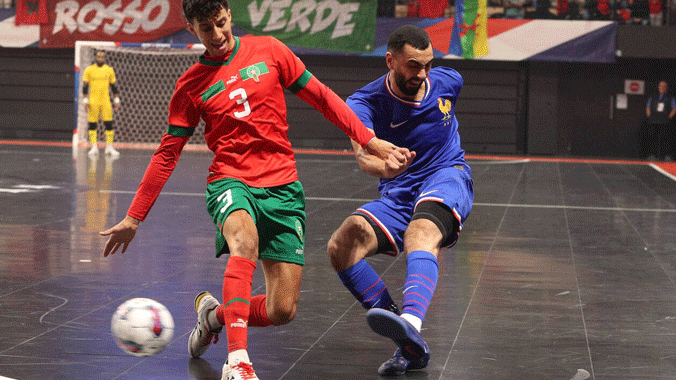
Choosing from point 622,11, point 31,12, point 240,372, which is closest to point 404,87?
point 240,372

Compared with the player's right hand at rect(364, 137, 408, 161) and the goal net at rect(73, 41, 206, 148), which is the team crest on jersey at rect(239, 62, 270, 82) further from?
the goal net at rect(73, 41, 206, 148)

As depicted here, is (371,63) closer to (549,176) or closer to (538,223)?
(549,176)

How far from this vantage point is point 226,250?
4.46 metres

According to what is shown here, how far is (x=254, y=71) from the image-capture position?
14.7ft

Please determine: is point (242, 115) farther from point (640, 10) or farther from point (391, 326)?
point (640, 10)

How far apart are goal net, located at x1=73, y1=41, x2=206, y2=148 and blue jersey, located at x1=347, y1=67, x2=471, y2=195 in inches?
808

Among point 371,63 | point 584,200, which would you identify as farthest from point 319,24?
point 584,200

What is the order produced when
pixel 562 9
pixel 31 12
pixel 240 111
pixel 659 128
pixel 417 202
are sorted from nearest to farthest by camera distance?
pixel 240 111
pixel 417 202
pixel 562 9
pixel 31 12
pixel 659 128

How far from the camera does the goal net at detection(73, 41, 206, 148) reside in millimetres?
25484

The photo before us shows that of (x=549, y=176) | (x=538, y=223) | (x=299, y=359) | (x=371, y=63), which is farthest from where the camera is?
(x=371, y=63)

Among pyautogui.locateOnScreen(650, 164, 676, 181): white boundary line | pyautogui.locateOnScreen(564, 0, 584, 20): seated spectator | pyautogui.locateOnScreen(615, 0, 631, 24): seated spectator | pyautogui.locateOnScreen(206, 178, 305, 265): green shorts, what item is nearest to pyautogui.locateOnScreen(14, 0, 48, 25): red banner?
pyautogui.locateOnScreen(564, 0, 584, 20): seated spectator

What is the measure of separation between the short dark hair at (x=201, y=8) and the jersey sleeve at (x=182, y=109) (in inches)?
13.2

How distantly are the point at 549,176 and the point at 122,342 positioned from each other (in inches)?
585

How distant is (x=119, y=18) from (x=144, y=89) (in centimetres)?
240
